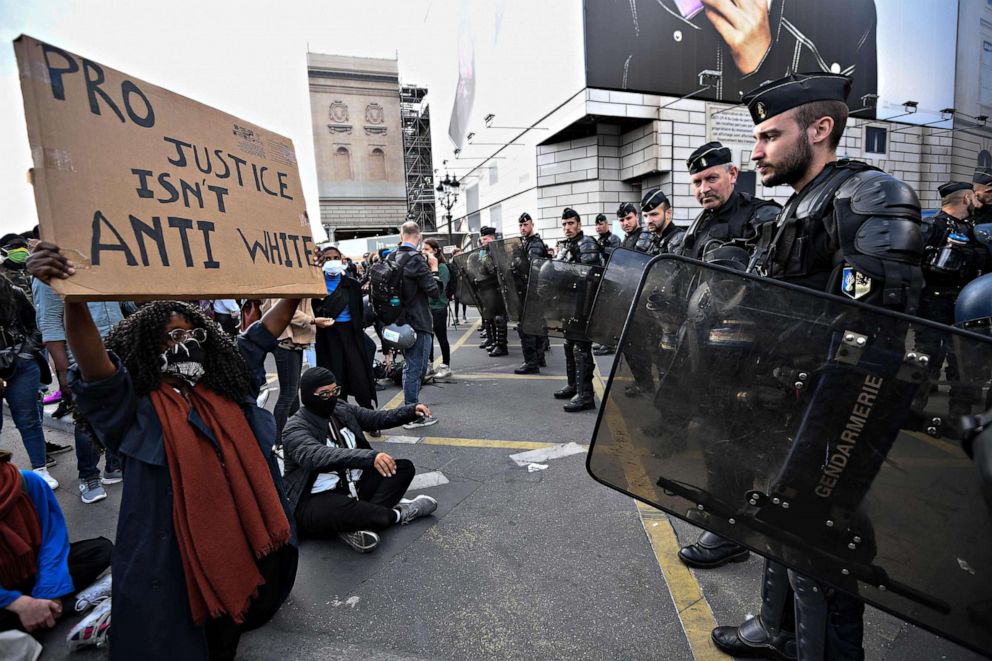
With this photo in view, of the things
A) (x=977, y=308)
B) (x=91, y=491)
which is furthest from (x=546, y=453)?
(x=91, y=491)

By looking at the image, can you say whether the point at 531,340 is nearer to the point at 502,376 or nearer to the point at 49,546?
the point at 502,376

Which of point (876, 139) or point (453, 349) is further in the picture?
point (876, 139)

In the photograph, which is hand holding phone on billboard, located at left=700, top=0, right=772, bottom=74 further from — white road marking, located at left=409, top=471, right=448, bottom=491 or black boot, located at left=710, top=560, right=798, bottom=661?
black boot, located at left=710, top=560, right=798, bottom=661

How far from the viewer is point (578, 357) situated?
16.0ft

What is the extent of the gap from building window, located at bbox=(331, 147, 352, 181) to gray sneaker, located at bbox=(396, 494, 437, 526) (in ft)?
166

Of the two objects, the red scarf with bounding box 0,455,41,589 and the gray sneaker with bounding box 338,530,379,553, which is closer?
the red scarf with bounding box 0,455,41,589

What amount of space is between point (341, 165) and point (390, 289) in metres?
49.0

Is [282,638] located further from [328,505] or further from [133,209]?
[133,209]

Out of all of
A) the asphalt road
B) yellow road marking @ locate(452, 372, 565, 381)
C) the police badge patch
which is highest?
the police badge patch

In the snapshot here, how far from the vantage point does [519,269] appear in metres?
5.87

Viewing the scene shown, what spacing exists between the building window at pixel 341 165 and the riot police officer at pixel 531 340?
46.8 metres

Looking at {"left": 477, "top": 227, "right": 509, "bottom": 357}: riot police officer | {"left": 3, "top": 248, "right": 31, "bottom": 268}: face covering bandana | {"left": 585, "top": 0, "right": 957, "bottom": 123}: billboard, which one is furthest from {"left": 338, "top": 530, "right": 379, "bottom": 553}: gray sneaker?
{"left": 585, "top": 0, "right": 957, "bottom": 123}: billboard

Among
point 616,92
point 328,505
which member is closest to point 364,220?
point 616,92

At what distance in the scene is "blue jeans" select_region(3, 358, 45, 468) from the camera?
11.2 ft
